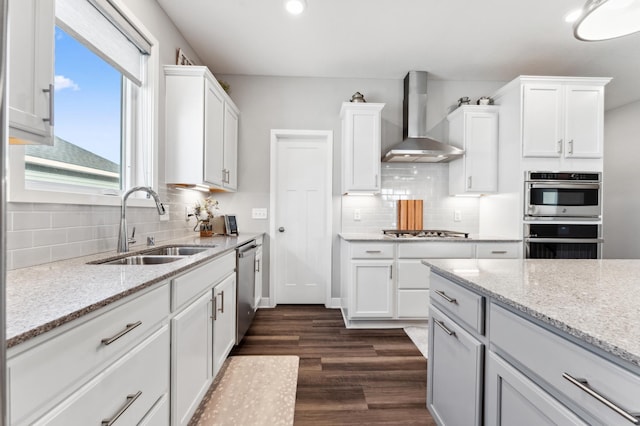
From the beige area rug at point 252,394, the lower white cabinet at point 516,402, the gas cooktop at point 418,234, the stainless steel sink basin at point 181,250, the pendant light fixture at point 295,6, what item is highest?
the pendant light fixture at point 295,6

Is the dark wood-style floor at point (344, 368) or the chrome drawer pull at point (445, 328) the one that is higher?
the chrome drawer pull at point (445, 328)

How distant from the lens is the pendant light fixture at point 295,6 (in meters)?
2.23

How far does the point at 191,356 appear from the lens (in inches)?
58.1

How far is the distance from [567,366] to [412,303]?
7.47ft

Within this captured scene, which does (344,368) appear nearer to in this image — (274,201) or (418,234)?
(418,234)

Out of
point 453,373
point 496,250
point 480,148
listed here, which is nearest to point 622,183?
point 480,148

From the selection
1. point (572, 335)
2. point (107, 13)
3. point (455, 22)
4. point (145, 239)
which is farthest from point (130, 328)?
point (455, 22)

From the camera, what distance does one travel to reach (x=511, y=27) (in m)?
2.58

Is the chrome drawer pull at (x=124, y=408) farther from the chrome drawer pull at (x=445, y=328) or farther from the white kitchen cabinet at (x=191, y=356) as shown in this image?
the chrome drawer pull at (x=445, y=328)

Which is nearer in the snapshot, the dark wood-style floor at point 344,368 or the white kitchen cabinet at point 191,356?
the white kitchen cabinet at point 191,356

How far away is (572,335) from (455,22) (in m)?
2.75

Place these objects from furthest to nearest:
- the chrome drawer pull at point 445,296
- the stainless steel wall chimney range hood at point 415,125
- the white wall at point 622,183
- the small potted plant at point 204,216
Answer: the white wall at point 622,183 < the stainless steel wall chimney range hood at point 415,125 < the small potted plant at point 204,216 < the chrome drawer pull at point 445,296

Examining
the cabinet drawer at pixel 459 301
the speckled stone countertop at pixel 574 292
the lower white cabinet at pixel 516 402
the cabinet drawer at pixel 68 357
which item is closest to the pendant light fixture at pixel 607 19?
the speckled stone countertop at pixel 574 292

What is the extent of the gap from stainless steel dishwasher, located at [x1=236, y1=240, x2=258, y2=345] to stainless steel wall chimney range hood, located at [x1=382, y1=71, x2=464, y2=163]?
6.08ft
